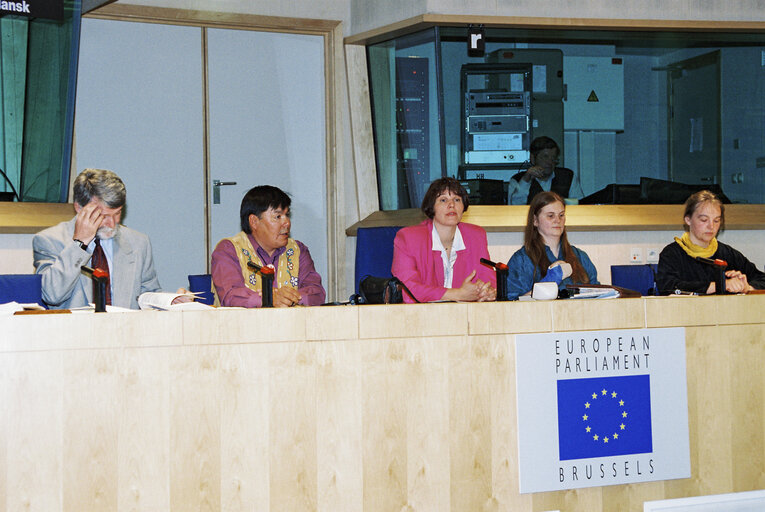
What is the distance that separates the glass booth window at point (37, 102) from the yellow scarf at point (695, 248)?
115 inches

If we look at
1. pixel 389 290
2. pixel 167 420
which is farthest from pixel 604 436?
pixel 167 420

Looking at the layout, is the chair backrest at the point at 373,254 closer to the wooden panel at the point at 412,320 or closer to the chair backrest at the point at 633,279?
the chair backrest at the point at 633,279

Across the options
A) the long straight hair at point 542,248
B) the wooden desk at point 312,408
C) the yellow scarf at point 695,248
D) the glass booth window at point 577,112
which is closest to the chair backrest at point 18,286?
the wooden desk at point 312,408

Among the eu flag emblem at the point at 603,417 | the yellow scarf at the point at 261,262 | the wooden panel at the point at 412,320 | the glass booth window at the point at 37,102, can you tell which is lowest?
the eu flag emblem at the point at 603,417

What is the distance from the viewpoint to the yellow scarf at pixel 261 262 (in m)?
3.26

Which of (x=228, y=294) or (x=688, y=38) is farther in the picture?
(x=688, y=38)

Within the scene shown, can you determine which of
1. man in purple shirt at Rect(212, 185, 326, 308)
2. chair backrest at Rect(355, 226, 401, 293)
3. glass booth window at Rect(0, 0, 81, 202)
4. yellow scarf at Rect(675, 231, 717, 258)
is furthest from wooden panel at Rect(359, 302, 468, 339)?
glass booth window at Rect(0, 0, 81, 202)

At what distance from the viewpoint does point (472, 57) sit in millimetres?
4449

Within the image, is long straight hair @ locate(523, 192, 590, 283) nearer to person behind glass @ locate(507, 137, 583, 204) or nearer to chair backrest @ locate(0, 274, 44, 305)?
person behind glass @ locate(507, 137, 583, 204)

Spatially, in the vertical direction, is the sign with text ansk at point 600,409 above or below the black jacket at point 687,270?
below

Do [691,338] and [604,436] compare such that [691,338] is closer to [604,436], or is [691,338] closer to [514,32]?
[604,436]

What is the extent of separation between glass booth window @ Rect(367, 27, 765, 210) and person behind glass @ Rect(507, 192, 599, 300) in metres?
0.98

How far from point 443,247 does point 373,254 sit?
337mm

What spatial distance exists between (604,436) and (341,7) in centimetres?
330
